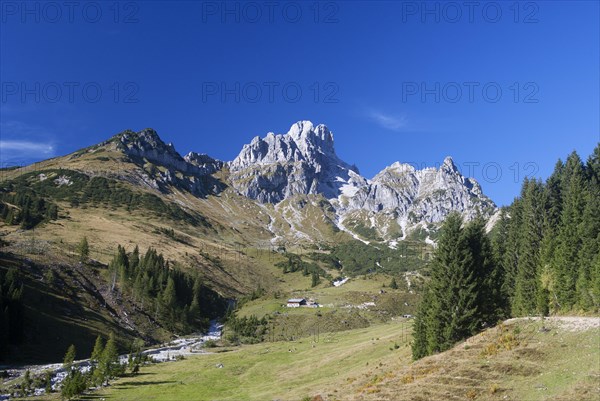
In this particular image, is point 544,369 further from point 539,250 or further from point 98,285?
point 98,285

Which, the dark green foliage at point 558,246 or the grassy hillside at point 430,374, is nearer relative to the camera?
the grassy hillside at point 430,374

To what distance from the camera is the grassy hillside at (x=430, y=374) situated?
92.9ft

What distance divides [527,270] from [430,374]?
39232 mm

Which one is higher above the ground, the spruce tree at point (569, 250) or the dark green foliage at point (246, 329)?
the spruce tree at point (569, 250)

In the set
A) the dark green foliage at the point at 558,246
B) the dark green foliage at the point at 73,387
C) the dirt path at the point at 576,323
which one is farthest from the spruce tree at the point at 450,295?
the dark green foliage at the point at 73,387

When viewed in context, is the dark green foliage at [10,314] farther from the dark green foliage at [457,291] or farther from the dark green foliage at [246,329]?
the dark green foliage at [457,291]

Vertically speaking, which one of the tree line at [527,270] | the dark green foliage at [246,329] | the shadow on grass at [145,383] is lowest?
the shadow on grass at [145,383]

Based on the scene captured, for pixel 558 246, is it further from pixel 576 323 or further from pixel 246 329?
pixel 246 329

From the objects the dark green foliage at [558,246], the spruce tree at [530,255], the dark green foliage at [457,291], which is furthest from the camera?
the spruce tree at [530,255]

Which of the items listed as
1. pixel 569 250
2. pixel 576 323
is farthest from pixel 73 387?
pixel 569 250

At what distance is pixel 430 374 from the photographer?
34.4 meters

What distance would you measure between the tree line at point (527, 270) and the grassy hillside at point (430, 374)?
3.60 metres

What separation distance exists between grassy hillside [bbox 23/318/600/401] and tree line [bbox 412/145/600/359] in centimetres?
360

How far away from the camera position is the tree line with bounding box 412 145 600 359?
44.8 meters
